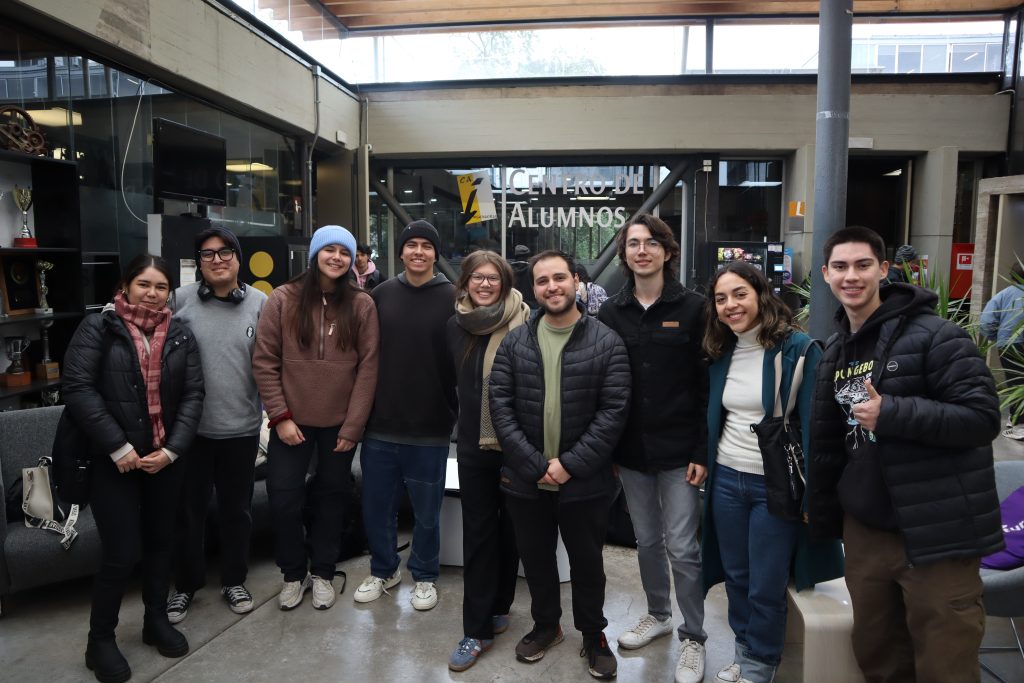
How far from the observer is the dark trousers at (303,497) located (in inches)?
117

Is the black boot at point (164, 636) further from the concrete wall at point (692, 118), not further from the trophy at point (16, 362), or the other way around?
the concrete wall at point (692, 118)

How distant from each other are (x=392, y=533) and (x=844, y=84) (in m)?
2.99

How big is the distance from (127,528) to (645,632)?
2.03 meters

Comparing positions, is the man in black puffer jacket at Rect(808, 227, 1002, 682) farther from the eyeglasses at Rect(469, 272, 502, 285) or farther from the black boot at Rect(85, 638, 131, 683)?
the black boot at Rect(85, 638, 131, 683)

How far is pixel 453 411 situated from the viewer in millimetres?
3102

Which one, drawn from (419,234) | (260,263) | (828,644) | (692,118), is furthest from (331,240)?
(692,118)

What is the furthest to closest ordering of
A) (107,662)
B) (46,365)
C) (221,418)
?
(46,365)
(221,418)
(107,662)

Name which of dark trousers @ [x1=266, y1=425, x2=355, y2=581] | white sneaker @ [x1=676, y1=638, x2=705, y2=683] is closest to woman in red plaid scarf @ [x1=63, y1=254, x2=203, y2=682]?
dark trousers @ [x1=266, y1=425, x2=355, y2=581]

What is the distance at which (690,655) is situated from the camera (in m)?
2.50

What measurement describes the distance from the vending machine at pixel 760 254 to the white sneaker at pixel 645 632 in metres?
6.44

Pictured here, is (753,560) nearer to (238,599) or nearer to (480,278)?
(480,278)

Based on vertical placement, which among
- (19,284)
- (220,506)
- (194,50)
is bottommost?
(220,506)

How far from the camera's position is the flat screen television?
180 inches

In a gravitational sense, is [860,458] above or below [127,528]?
above
